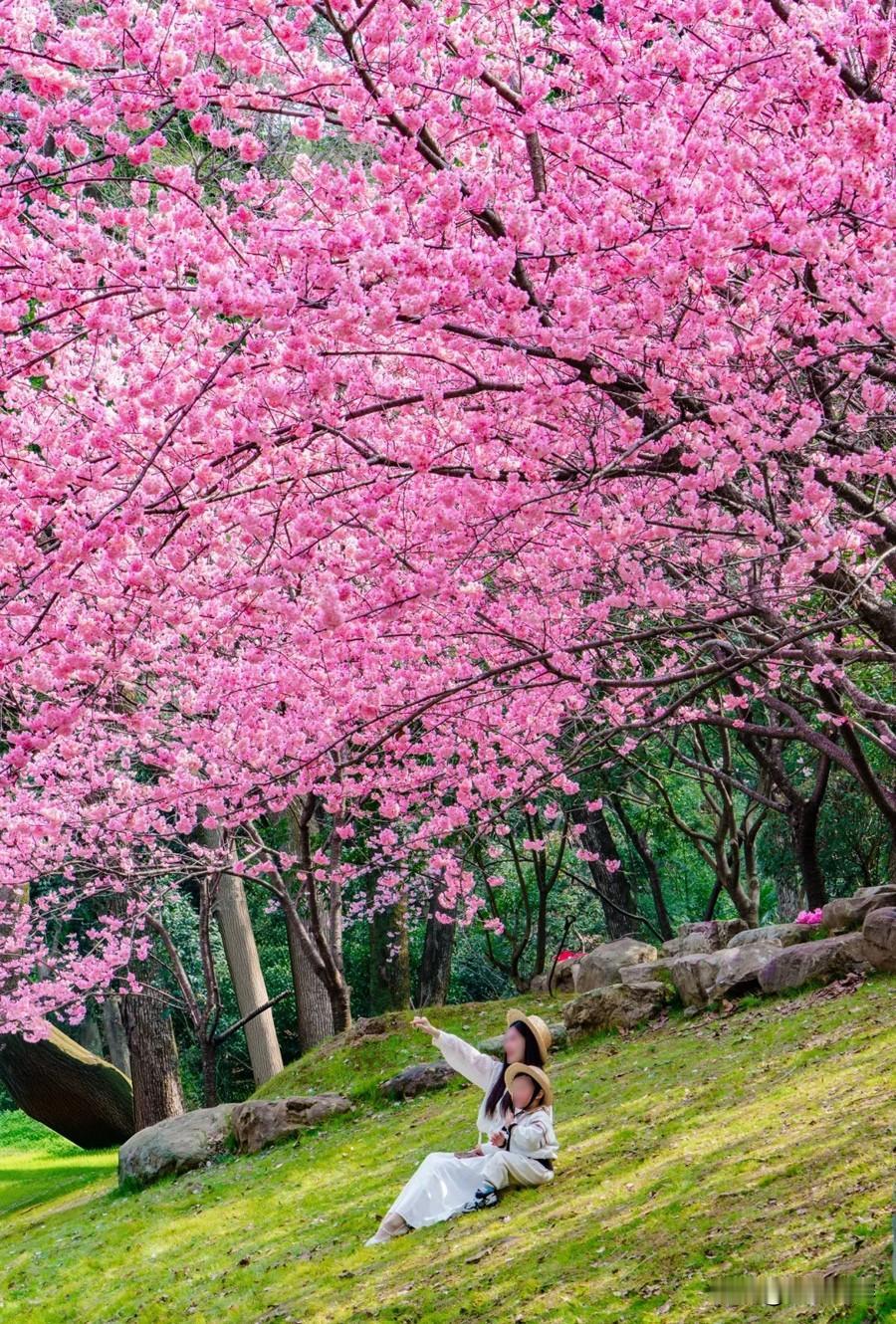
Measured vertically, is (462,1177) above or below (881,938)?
below

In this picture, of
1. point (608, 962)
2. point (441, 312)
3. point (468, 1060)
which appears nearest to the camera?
point (441, 312)

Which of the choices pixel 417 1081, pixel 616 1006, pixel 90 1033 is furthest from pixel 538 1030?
pixel 90 1033

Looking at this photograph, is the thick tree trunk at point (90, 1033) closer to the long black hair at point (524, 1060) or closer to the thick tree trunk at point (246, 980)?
the thick tree trunk at point (246, 980)

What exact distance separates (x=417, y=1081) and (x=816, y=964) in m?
3.35

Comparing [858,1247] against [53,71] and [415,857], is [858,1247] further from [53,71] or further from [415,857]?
[415,857]

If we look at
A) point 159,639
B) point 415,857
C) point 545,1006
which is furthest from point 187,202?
point 415,857

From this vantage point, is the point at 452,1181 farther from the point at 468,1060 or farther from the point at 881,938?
the point at 881,938

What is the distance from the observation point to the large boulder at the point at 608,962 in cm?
1179

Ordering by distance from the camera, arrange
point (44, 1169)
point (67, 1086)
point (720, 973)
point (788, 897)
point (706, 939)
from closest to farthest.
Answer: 1. point (720, 973)
2. point (706, 939)
3. point (67, 1086)
4. point (44, 1169)
5. point (788, 897)

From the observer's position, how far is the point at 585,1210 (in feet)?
19.8

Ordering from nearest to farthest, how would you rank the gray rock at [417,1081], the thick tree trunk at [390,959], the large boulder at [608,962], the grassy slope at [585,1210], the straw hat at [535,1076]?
the grassy slope at [585,1210]
the straw hat at [535,1076]
the gray rock at [417,1081]
the large boulder at [608,962]
the thick tree trunk at [390,959]

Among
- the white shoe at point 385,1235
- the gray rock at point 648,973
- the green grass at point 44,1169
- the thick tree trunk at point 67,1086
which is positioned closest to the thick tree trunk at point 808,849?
the gray rock at point 648,973

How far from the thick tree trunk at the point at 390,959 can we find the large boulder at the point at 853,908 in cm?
616

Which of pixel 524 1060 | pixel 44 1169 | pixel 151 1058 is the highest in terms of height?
pixel 151 1058
